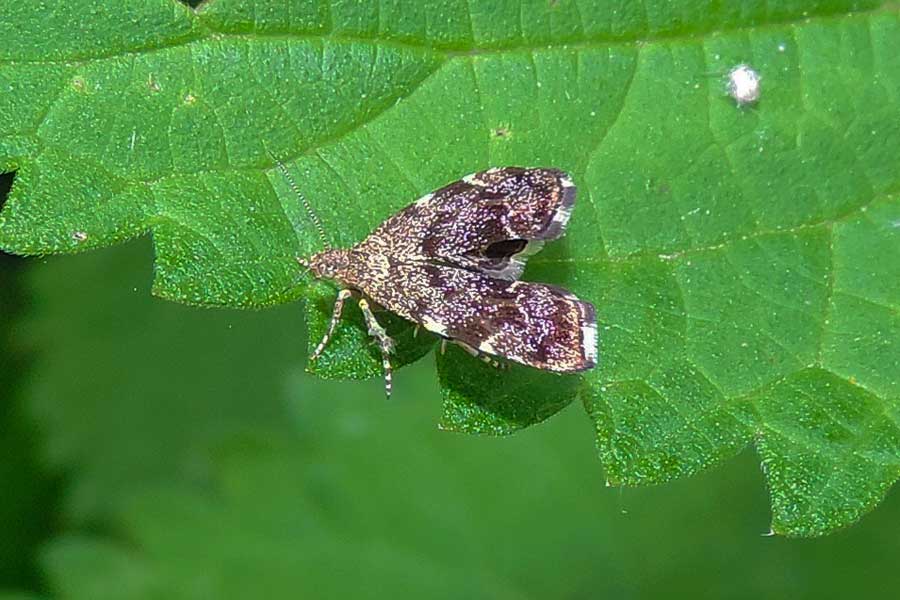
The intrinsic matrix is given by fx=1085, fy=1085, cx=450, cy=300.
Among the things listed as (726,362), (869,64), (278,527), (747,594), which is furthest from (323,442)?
(869,64)

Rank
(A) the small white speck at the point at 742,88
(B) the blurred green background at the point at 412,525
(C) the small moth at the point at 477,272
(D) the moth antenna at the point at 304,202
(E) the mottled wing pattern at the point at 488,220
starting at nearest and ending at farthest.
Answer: (D) the moth antenna at the point at 304,202 < (C) the small moth at the point at 477,272 < (E) the mottled wing pattern at the point at 488,220 < (A) the small white speck at the point at 742,88 < (B) the blurred green background at the point at 412,525

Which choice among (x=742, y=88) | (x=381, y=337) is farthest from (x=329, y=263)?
(x=742, y=88)

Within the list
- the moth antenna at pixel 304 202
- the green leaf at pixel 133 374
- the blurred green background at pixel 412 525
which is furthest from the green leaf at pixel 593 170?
the green leaf at pixel 133 374

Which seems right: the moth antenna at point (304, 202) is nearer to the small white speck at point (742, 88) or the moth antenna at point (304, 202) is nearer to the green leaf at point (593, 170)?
the green leaf at point (593, 170)

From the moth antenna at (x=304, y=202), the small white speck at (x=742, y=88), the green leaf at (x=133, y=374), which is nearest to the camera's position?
the moth antenna at (x=304, y=202)

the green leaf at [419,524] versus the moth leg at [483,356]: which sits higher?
the moth leg at [483,356]

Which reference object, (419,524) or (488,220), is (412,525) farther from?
(488,220)

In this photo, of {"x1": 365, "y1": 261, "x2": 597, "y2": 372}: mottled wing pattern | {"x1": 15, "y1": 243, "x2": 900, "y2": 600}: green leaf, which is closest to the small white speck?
{"x1": 365, "y1": 261, "x2": 597, "y2": 372}: mottled wing pattern

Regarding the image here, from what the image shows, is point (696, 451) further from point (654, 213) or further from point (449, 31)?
point (449, 31)
